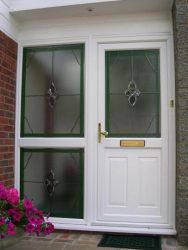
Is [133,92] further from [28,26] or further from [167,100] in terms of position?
[28,26]

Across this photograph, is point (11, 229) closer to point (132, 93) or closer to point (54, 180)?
point (54, 180)

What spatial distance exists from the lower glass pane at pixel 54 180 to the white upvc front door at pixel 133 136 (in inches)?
10.1

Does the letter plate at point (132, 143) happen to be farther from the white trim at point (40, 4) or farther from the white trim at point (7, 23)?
the white trim at point (7, 23)

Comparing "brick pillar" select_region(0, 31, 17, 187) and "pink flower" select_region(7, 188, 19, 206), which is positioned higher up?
"brick pillar" select_region(0, 31, 17, 187)

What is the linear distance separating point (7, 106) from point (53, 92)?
1.80 ft

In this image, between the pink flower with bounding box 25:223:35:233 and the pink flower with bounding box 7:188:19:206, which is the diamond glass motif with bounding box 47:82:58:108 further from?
→ the pink flower with bounding box 25:223:35:233

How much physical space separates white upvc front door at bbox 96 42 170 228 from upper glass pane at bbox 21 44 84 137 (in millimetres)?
284

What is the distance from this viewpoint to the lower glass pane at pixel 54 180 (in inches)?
142

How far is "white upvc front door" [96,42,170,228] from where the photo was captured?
3441mm

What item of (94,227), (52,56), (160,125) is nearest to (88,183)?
(94,227)

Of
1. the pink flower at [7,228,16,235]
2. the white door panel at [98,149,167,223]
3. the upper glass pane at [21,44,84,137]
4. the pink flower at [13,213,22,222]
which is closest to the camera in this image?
the pink flower at [7,228,16,235]

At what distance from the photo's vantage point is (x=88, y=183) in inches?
139

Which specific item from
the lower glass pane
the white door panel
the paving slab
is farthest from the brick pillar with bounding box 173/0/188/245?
the lower glass pane

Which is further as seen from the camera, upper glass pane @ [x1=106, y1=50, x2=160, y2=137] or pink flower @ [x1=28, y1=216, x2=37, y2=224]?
upper glass pane @ [x1=106, y1=50, x2=160, y2=137]
